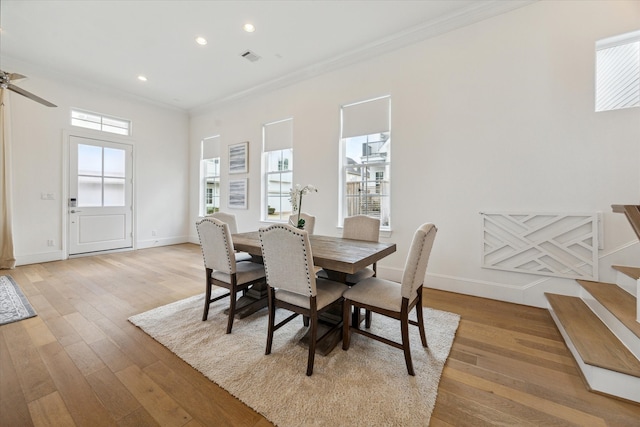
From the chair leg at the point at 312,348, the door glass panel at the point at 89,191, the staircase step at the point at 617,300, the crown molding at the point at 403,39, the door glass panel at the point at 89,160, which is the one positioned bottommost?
the chair leg at the point at 312,348

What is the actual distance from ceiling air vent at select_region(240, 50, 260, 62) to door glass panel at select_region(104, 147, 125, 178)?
345cm

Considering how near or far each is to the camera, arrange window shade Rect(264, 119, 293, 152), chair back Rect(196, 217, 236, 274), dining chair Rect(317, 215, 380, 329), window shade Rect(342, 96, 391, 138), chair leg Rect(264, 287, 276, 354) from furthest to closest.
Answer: window shade Rect(264, 119, 293, 152) → window shade Rect(342, 96, 391, 138) → dining chair Rect(317, 215, 380, 329) → chair back Rect(196, 217, 236, 274) → chair leg Rect(264, 287, 276, 354)

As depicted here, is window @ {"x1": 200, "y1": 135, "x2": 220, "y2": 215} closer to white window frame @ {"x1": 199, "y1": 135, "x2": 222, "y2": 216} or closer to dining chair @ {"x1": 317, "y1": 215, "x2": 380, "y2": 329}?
white window frame @ {"x1": 199, "y1": 135, "x2": 222, "y2": 216}

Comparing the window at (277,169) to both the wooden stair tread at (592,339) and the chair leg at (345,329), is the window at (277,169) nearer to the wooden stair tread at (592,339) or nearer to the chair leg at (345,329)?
the chair leg at (345,329)

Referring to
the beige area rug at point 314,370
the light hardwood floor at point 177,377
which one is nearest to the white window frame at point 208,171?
the light hardwood floor at point 177,377

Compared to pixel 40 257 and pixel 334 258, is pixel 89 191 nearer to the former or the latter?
pixel 40 257

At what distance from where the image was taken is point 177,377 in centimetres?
161

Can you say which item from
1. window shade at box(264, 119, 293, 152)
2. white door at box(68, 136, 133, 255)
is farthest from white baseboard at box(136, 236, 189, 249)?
window shade at box(264, 119, 293, 152)

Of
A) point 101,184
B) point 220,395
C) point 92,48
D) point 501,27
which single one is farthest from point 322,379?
point 101,184

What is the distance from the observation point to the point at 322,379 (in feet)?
5.20

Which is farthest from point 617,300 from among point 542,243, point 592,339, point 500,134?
point 500,134

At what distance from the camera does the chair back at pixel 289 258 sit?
5.31 feet

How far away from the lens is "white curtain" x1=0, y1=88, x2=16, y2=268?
3.81 m

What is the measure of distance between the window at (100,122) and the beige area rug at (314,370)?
4.49 meters
